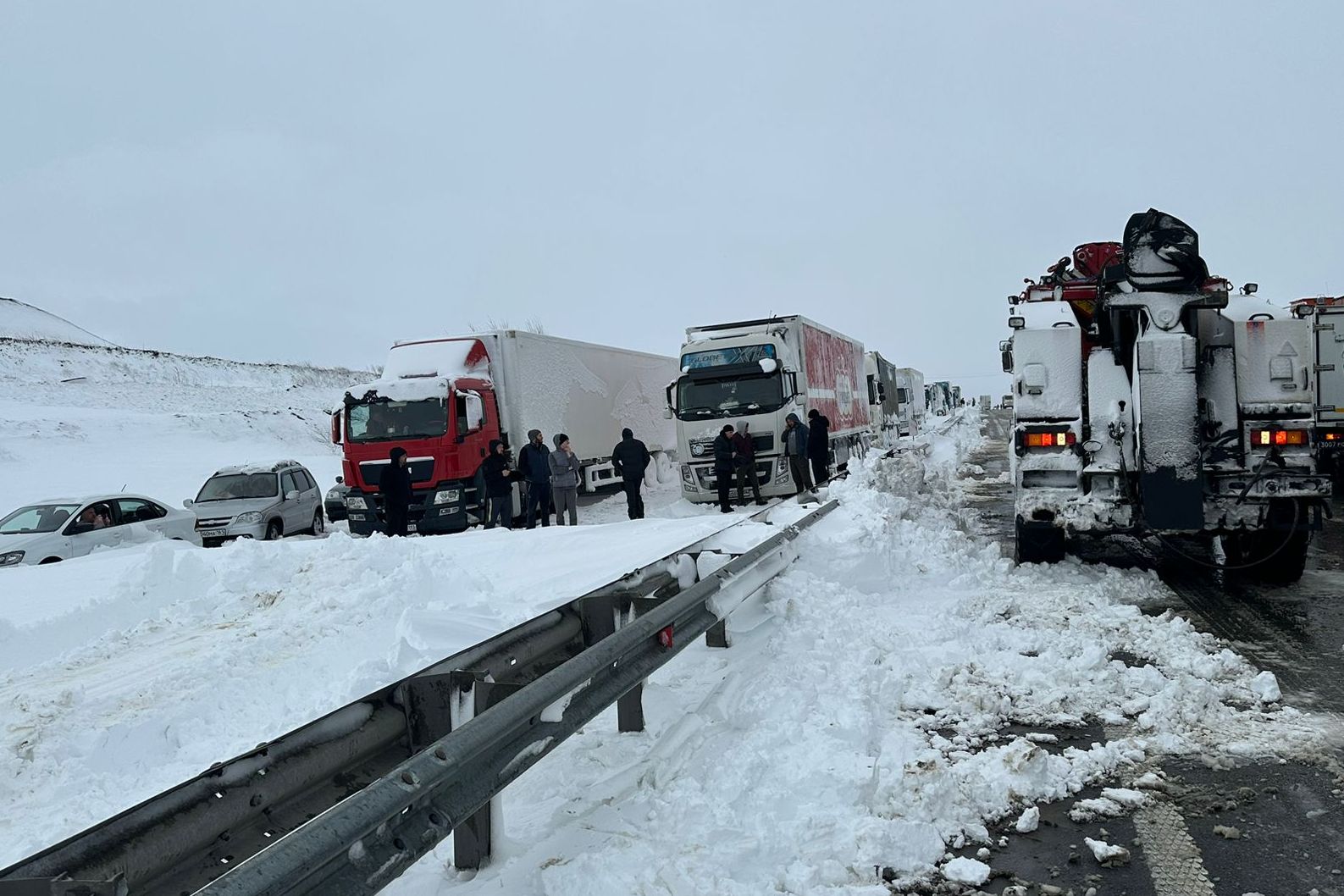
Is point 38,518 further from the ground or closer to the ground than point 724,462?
closer to the ground

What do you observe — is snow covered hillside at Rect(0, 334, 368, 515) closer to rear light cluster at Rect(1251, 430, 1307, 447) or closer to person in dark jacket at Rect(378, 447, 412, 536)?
person in dark jacket at Rect(378, 447, 412, 536)

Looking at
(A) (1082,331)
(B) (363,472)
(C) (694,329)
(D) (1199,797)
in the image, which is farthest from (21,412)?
(D) (1199,797)

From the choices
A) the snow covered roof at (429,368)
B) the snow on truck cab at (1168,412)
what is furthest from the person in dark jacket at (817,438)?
the snow on truck cab at (1168,412)

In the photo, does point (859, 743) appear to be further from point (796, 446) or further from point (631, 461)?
point (796, 446)

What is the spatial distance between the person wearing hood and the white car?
449 inches

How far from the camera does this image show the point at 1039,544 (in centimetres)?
921

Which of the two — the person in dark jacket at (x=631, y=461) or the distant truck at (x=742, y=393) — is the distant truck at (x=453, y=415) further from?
the distant truck at (x=742, y=393)

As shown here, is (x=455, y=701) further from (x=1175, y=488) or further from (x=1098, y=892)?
(x=1175, y=488)

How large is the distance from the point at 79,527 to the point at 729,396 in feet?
38.3

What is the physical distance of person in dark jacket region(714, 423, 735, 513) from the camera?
17375 mm

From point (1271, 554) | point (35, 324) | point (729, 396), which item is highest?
point (35, 324)

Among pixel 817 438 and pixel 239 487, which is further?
pixel 817 438

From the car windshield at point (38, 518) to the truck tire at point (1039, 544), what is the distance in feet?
46.6

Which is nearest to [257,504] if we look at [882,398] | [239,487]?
[239,487]
